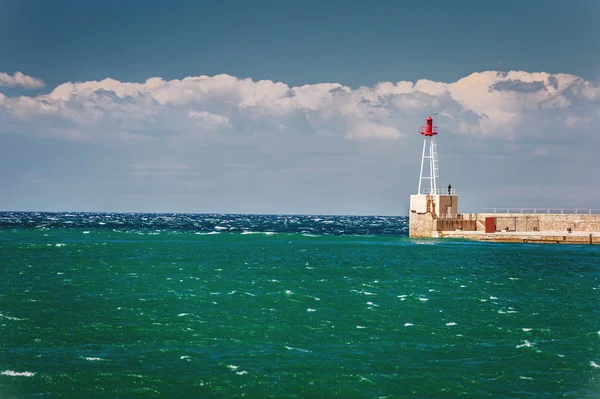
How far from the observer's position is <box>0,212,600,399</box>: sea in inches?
832

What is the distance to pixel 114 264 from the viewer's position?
53438mm

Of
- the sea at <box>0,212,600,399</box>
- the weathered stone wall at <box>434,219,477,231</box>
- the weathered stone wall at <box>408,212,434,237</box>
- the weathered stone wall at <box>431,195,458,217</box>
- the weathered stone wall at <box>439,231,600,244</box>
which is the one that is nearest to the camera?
the sea at <box>0,212,600,399</box>

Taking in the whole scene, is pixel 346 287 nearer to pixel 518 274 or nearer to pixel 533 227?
pixel 518 274

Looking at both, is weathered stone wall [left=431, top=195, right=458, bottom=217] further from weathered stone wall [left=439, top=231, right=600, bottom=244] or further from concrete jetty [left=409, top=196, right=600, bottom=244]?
weathered stone wall [left=439, top=231, right=600, bottom=244]

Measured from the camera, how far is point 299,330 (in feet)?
93.6

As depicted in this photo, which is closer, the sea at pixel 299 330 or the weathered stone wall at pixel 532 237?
the sea at pixel 299 330

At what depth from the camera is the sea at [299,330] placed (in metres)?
21.1

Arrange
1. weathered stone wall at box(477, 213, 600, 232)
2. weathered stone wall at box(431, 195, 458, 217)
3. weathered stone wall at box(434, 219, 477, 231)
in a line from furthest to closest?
weathered stone wall at box(434, 219, 477, 231) → weathered stone wall at box(431, 195, 458, 217) → weathered stone wall at box(477, 213, 600, 232)

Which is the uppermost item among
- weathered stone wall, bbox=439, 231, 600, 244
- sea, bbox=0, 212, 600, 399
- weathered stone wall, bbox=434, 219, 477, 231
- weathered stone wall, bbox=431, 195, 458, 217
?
weathered stone wall, bbox=431, 195, 458, 217

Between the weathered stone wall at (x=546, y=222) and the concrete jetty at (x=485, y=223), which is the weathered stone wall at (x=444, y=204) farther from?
the weathered stone wall at (x=546, y=222)

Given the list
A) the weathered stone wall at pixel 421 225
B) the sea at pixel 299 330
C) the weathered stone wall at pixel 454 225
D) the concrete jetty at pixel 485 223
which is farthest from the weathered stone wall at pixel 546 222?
the sea at pixel 299 330

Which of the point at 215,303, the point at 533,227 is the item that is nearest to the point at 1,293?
the point at 215,303

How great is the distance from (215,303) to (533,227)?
188ft

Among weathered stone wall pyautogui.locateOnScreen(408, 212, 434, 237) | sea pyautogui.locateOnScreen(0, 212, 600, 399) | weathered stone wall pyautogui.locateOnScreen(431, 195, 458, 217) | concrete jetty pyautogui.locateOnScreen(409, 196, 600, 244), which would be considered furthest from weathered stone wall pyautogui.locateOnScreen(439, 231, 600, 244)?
sea pyautogui.locateOnScreen(0, 212, 600, 399)
